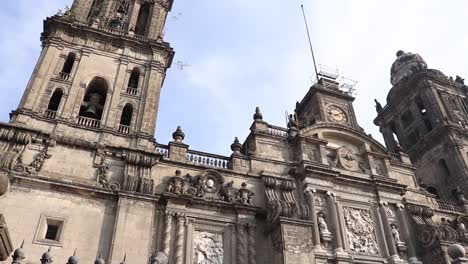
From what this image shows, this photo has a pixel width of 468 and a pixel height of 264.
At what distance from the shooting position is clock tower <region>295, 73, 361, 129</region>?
23.8m

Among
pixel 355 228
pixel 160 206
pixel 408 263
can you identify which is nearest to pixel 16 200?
pixel 160 206

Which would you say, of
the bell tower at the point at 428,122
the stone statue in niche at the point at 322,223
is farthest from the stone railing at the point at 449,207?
the stone statue in niche at the point at 322,223

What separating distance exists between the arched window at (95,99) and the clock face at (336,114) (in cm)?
1202

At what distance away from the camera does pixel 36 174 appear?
612 inches

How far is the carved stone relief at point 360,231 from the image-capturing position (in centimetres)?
1862

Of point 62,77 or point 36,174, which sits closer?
point 36,174

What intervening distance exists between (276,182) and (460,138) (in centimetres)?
1664

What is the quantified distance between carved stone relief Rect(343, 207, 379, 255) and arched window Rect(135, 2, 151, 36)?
14.2m

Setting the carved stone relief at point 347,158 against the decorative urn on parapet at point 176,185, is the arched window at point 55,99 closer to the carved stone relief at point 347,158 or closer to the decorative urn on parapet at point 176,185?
the decorative urn on parapet at point 176,185

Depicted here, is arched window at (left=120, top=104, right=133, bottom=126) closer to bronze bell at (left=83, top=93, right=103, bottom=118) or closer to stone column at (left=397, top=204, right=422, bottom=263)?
bronze bell at (left=83, top=93, right=103, bottom=118)

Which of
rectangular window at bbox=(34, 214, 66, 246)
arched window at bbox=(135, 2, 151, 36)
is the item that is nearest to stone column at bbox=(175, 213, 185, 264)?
rectangular window at bbox=(34, 214, 66, 246)

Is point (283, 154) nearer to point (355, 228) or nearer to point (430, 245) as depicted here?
point (355, 228)

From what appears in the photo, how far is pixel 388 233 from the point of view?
19.4m

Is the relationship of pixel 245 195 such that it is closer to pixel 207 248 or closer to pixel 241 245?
pixel 241 245
